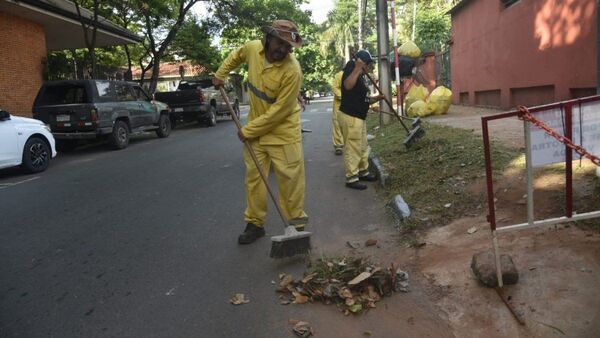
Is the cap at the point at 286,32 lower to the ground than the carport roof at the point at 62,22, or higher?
lower

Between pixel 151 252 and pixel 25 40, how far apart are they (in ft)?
47.7

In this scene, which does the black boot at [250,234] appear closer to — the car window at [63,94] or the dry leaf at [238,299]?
the dry leaf at [238,299]

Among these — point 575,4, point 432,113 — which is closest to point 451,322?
point 575,4

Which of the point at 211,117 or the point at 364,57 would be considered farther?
the point at 211,117

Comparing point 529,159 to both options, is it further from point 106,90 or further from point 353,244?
point 106,90

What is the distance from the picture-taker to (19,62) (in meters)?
15.8

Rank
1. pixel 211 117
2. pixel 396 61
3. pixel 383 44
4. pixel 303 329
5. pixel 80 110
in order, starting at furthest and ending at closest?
pixel 211 117, pixel 383 44, pixel 396 61, pixel 80 110, pixel 303 329

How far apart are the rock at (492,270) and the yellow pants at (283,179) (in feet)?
5.44

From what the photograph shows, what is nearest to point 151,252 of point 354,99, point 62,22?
point 354,99

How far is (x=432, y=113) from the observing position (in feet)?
43.8

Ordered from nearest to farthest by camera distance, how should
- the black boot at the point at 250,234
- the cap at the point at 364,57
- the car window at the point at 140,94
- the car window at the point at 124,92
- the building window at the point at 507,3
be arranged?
the black boot at the point at 250,234
the cap at the point at 364,57
the building window at the point at 507,3
the car window at the point at 124,92
the car window at the point at 140,94

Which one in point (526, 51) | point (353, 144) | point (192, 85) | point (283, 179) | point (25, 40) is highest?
point (25, 40)

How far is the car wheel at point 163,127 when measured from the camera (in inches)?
616

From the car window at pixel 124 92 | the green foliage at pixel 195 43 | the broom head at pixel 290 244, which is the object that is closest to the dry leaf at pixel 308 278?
the broom head at pixel 290 244
